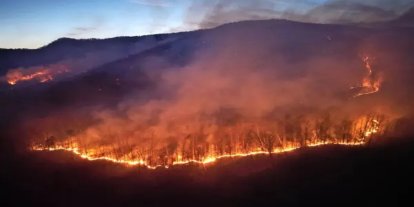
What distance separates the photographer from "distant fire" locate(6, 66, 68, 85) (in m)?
42.2

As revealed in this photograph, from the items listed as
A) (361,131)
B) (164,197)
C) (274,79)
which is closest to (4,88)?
(274,79)

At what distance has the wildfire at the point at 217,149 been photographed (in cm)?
2108

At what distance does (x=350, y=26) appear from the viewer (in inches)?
1430

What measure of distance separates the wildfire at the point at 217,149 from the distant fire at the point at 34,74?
2117 cm

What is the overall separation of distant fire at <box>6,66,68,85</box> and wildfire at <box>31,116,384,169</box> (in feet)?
69.4

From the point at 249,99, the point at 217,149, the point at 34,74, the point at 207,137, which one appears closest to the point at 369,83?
the point at 249,99

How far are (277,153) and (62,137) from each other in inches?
478

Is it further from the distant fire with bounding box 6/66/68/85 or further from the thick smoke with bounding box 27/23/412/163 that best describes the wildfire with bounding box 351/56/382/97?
the distant fire with bounding box 6/66/68/85

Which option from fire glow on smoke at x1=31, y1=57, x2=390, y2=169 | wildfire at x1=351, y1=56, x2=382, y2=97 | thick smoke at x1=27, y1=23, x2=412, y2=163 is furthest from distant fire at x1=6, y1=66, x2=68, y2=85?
wildfire at x1=351, y1=56, x2=382, y2=97

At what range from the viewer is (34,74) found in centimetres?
4350

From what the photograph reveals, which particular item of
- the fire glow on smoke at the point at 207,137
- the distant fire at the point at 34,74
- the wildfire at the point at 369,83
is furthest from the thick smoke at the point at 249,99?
the distant fire at the point at 34,74

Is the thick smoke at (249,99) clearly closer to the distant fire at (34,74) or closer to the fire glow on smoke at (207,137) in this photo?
the fire glow on smoke at (207,137)

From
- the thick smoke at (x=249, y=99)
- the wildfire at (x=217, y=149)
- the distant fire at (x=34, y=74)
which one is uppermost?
the distant fire at (x=34, y=74)

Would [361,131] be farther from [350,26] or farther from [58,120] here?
[58,120]
